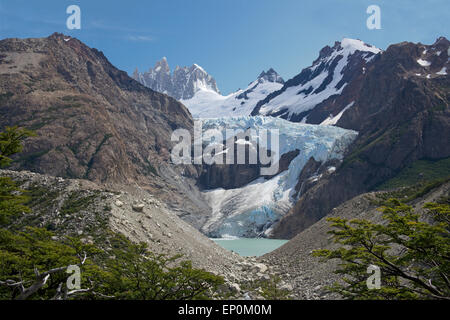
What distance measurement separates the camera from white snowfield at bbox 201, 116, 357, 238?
4838 inches

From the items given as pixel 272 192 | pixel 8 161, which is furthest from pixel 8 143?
pixel 272 192

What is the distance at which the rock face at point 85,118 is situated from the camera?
99.9 metres

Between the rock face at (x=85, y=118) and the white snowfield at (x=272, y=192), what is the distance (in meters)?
13.0

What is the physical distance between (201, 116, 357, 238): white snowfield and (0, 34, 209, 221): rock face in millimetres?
13009

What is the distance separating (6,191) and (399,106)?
124 m

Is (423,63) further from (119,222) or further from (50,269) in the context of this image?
(50,269)

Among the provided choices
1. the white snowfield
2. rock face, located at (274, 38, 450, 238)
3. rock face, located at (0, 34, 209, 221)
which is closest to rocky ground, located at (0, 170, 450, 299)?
rock face, located at (0, 34, 209, 221)

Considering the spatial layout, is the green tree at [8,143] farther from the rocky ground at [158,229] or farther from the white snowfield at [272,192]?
Result: the white snowfield at [272,192]

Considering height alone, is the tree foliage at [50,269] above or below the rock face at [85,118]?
below

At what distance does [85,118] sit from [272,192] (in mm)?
69871

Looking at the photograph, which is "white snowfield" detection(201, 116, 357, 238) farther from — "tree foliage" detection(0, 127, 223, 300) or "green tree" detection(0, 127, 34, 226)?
"green tree" detection(0, 127, 34, 226)

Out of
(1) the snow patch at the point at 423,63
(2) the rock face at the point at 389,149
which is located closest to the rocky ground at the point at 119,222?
(2) the rock face at the point at 389,149

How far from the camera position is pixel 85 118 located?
112m
